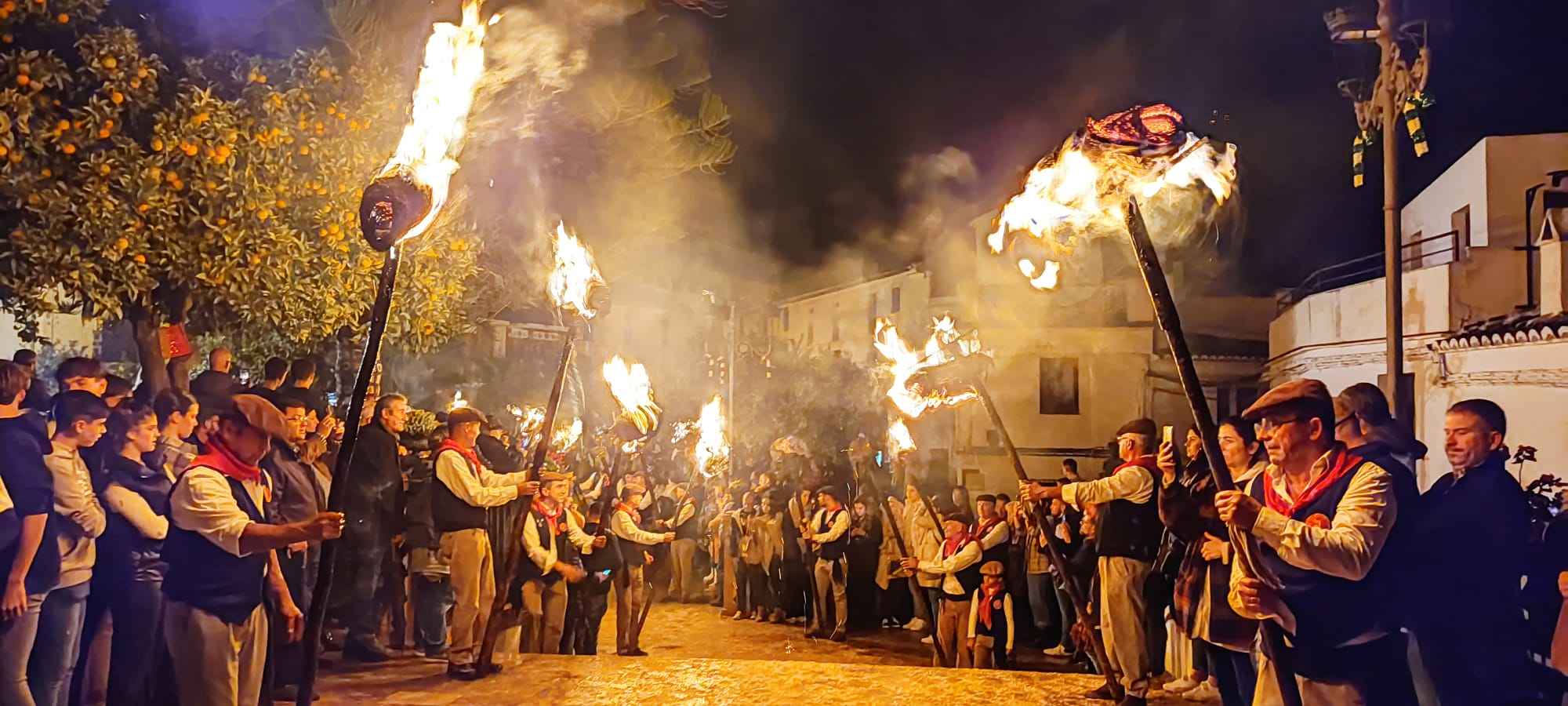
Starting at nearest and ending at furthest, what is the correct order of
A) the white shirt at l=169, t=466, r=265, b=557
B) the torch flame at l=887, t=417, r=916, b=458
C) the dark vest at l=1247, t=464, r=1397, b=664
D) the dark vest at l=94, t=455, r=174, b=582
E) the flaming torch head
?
the dark vest at l=1247, t=464, r=1397, b=664 < the flaming torch head < the white shirt at l=169, t=466, r=265, b=557 < the dark vest at l=94, t=455, r=174, b=582 < the torch flame at l=887, t=417, r=916, b=458

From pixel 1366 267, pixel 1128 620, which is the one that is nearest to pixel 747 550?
pixel 1128 620

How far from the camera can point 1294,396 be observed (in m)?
5.18

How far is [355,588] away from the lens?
691 centimetres

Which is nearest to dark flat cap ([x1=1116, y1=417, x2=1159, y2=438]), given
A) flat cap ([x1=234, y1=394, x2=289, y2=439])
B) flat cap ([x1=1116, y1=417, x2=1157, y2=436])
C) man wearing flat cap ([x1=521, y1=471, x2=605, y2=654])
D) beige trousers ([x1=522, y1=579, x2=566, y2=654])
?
flat cap ([x1=1116, y1=417, x2=1157, y2=436])

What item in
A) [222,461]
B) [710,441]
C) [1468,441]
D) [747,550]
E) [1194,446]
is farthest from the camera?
[710,441]

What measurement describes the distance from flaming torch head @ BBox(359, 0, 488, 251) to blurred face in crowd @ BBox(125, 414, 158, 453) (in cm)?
170

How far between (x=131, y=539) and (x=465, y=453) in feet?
6.34

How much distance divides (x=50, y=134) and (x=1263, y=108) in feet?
26.8

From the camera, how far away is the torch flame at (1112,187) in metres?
5.47

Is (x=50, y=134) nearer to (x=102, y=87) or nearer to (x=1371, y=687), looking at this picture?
(x=102, y=87)

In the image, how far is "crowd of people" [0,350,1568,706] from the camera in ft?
16.7

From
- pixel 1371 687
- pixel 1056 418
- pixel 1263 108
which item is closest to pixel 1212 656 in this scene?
pixel 1371 687

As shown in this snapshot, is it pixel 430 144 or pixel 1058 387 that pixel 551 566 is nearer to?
pixel 430 144

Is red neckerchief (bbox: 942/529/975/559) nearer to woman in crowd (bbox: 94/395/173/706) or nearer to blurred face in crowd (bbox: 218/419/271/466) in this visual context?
blurred face in crowd (bbox: 218/419/271/466)
